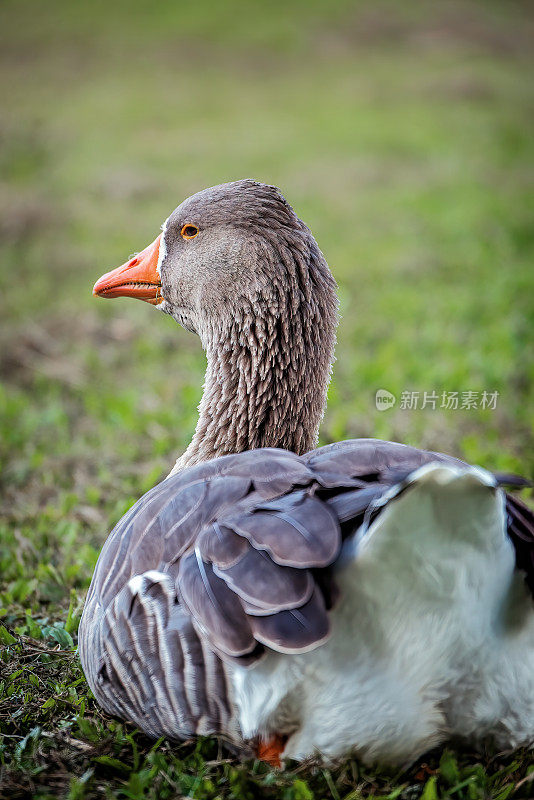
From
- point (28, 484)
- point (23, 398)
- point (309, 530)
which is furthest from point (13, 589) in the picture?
point (23, 398)

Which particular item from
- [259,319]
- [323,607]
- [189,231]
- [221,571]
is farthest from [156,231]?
[323,607]

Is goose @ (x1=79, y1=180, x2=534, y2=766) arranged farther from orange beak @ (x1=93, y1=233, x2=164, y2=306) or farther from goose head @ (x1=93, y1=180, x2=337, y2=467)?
orange beak @ (x1=93, y1=233, x2=164, y2=306)

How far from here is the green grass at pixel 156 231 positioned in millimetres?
2160

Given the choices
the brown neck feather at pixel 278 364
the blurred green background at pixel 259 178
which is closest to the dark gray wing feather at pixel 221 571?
the brown neck feather at pixel 278 364

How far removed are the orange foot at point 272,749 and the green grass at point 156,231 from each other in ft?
0.09

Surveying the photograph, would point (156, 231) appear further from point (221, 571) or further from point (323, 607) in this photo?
point (323, 607)

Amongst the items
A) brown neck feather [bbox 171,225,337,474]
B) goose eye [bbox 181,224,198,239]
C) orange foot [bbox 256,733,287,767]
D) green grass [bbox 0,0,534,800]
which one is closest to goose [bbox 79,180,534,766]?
orange foot [bbox 256,733,287,767]

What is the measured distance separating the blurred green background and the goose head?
42.1 inches

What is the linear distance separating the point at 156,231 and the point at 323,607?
7.40 m

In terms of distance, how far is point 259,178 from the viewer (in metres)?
10.0

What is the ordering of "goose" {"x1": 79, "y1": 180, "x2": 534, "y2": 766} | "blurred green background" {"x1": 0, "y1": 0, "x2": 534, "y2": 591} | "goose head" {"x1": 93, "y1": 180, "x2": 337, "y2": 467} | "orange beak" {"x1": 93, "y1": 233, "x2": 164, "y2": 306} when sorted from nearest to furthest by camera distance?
"goose" {"x1": 79, "y1": 180, "x2": 534, "y2": 766}, "goose head" {"x1": 93, "y1": 180, "x2": 337, "y2": 467}, "orange beak" {"x1": 93, "y1": 233, "x2": 164, "y2": 306}, "blurred green background" {"x1": 0, "y1": 0, "x2": 534, "y2": 591}

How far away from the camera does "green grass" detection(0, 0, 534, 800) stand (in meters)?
2.16

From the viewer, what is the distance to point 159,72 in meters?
16.7

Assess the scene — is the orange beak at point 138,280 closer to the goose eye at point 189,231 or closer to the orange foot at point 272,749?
the goose eye at point 189,231
